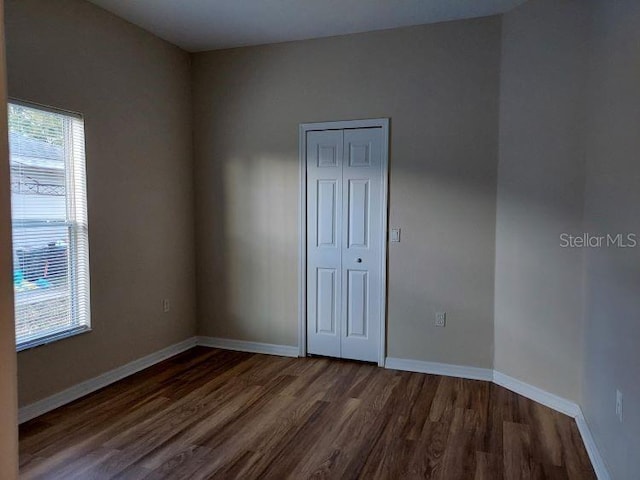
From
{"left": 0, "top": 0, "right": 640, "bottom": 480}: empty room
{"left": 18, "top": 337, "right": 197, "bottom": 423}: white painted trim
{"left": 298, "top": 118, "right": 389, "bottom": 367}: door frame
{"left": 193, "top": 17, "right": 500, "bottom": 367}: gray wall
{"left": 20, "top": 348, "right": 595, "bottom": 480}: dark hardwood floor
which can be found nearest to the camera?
{"left": 20, "top": 348, "right": 595, "bottom": 480}: dark hardwood floor

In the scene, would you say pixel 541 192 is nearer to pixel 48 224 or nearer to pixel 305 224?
pixel 305 224

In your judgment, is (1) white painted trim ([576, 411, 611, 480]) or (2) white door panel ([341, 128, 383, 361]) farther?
(2) white door panel ([341, 128, 383, 361])

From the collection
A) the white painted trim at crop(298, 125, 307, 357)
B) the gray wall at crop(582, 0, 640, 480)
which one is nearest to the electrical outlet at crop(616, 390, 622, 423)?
the gray wall at crop(582, 0, 640, 480)

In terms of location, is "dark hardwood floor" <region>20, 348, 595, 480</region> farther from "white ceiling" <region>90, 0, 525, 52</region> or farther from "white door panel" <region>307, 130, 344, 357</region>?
"white ceiling" <region>90, 0, 525, 52</region>

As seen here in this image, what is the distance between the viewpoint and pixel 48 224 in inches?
120

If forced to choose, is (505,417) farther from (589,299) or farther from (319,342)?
(319,342)

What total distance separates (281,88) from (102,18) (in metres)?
1.48

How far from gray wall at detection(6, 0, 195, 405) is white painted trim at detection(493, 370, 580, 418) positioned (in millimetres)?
2869

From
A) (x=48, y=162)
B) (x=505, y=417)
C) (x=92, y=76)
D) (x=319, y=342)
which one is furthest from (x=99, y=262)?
(x=505, y=417)

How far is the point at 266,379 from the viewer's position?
12.0 ft

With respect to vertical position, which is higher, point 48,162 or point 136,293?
point 48,162

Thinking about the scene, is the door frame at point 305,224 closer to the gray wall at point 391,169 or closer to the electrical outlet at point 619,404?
the gray wall at point 391,169

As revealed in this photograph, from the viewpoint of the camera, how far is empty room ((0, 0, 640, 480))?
8.17 ft

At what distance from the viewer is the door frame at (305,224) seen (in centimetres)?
379
